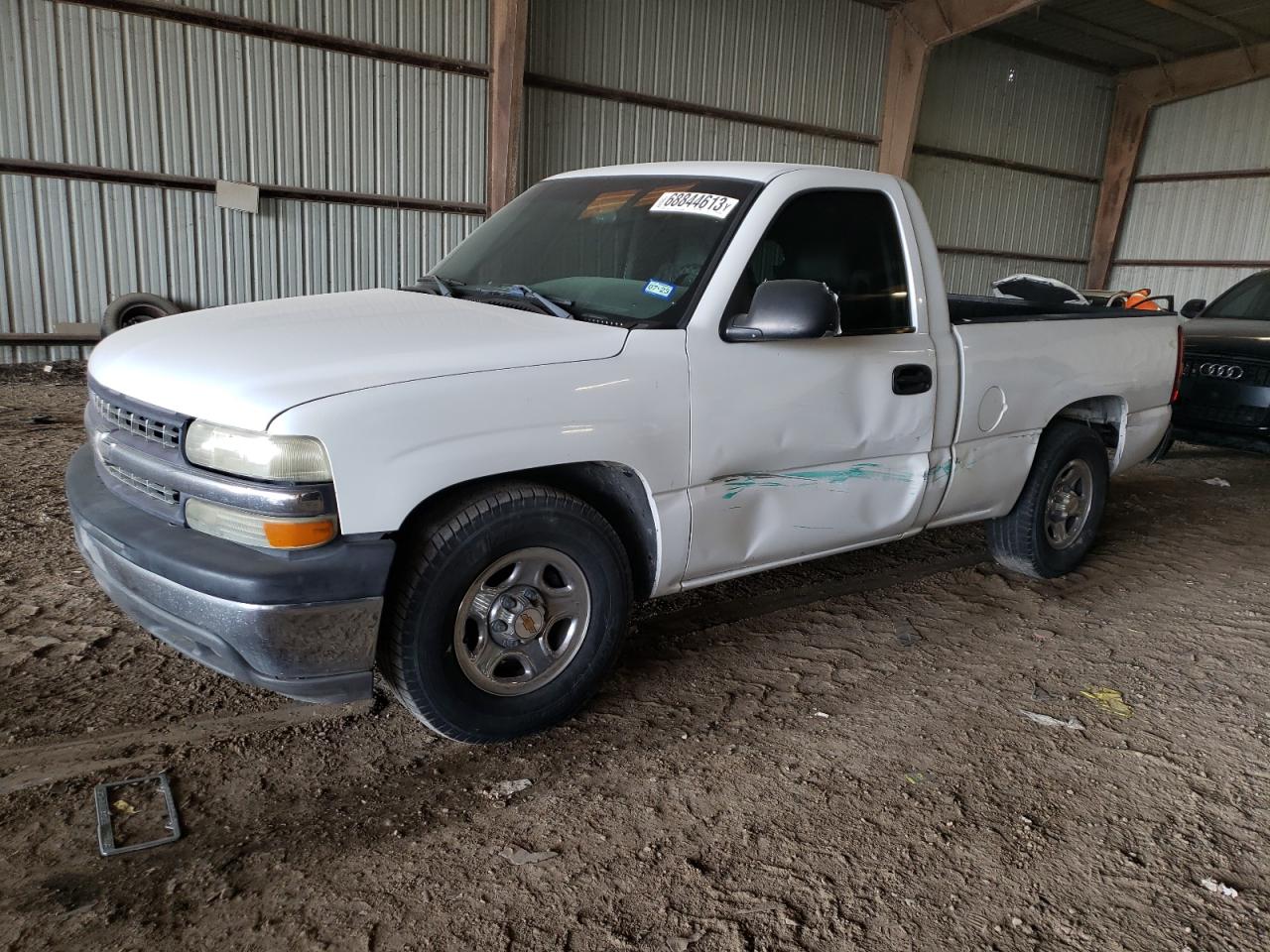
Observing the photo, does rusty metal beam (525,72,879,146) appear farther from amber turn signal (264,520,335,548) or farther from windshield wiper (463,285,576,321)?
amber turn signal (264,520,335,548)

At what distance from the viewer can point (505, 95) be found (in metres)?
10.8

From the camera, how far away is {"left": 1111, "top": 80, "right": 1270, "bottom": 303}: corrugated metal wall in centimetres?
1656

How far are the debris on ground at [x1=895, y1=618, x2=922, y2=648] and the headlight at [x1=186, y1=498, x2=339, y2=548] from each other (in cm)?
257

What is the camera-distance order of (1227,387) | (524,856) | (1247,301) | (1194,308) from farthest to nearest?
(1194,308)
(1247,301)
(1227,387)
(524,856)

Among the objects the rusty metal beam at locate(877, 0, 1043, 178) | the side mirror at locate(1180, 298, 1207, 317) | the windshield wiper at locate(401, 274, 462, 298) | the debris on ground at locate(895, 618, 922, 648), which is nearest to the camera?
the windshield wiper at locate(401, 274, 462, 298)

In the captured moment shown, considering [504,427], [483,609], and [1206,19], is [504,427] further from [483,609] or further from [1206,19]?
[1206,19]

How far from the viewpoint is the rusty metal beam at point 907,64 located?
13891mm

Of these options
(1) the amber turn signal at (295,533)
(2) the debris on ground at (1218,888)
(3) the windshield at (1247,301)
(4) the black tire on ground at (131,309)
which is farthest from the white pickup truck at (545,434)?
(4) the black tire on ground at (131,309)

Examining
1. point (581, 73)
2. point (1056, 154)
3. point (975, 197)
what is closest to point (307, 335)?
point (581, 73)

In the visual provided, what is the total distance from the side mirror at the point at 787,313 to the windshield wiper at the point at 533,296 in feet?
1.80

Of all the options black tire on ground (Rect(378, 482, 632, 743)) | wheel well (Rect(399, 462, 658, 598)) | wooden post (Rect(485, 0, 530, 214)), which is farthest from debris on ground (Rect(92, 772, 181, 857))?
wooden post (Rect(485, 0, 530, 214))

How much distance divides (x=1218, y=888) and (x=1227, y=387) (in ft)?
19.0

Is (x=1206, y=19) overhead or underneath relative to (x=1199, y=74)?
overhead

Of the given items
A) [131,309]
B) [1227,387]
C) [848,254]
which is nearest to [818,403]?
[848,254]
